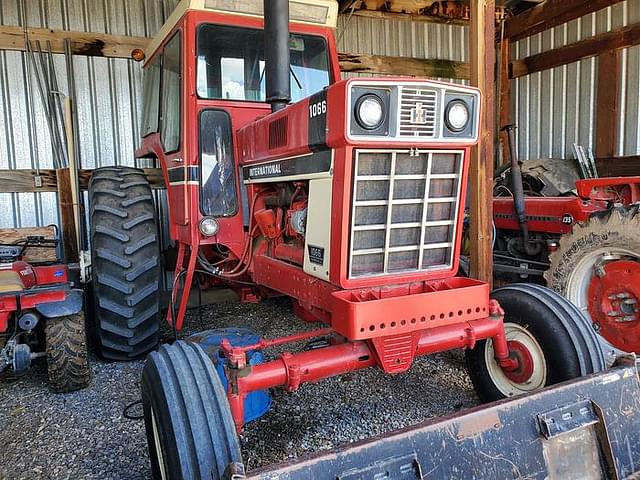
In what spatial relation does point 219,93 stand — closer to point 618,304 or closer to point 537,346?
point 537,346

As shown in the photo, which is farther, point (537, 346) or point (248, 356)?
point (248, 356)

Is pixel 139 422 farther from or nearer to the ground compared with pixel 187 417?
nearer to the ground

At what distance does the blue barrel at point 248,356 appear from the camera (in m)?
2.51

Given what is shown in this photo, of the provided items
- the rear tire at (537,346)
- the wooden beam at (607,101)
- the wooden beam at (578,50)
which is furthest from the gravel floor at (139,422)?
the wooden beam at (578,50)

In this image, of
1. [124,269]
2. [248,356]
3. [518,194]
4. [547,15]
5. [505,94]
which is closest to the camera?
[248,356]

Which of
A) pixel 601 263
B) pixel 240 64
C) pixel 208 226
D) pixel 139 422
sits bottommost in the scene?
pixel 139 422

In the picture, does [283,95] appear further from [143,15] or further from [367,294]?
[143,15]

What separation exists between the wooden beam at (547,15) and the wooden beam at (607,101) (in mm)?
620

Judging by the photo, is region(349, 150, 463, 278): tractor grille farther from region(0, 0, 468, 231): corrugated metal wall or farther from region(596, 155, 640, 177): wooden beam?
region(596, 155, 640, 177): wooden beam

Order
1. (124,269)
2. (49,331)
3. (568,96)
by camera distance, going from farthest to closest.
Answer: (568,96) < (124,269) < (49,331)

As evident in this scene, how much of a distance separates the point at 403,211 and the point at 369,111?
0.49 metres

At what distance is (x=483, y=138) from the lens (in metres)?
3.21


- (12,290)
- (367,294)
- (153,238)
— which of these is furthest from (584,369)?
(12,290)

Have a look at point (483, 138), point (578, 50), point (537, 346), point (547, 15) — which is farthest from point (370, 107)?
point (547, 15)
